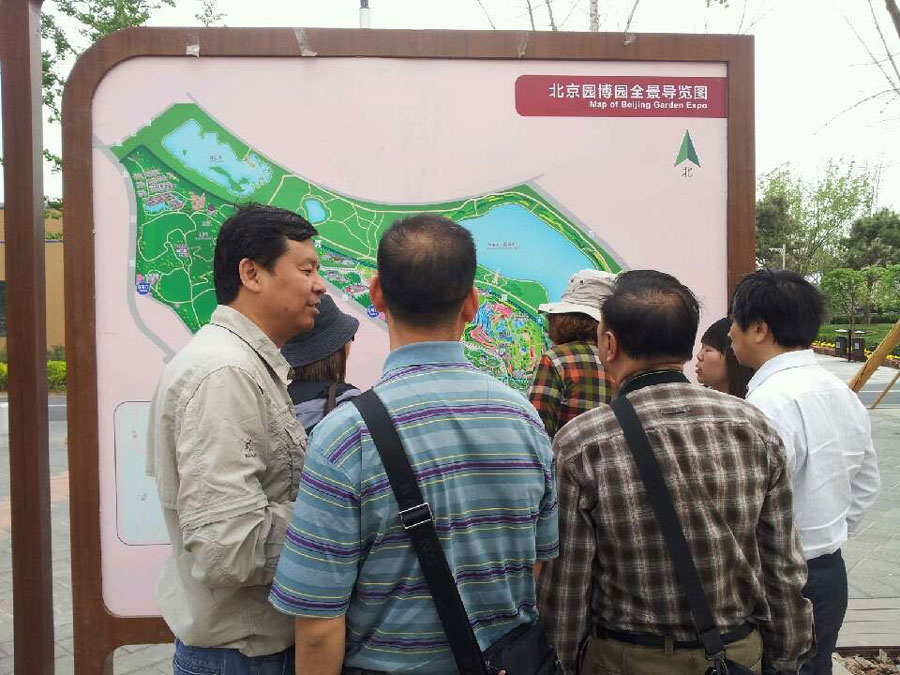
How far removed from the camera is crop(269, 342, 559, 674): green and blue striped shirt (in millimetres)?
1214

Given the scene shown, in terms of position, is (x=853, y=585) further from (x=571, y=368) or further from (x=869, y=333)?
(x=869, y=333)

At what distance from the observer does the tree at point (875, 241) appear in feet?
90.9

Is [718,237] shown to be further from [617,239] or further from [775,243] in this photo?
[775,243]

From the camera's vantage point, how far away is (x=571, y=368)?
2264mm

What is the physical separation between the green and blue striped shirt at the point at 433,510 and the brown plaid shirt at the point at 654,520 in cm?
19

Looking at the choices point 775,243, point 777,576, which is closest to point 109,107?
point 777,576

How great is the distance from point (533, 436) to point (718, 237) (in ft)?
5.21

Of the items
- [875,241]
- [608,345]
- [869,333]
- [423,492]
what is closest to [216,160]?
[608,345]

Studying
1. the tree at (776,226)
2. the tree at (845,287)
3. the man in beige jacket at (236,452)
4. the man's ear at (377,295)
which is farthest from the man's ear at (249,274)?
the tree at (776,226)

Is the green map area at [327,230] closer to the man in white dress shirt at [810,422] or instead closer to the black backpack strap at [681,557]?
the man in white dress shirt at [810,422]

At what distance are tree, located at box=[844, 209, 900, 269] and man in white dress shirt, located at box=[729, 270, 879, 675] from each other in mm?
29361

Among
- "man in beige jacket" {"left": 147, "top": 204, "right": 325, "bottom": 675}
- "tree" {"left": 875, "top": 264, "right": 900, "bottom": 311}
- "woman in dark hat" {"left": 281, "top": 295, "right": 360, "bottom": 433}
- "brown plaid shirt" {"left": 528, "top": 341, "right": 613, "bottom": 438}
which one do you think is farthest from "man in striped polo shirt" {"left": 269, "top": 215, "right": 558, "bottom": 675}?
"tree" {"left": 875, "top": 264, "right": 900, "bottom": 311}

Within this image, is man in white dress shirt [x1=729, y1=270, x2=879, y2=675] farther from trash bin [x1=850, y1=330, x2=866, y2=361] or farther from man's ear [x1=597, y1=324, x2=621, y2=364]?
trash bin [x1=850, y1=330, x2=866, y2=361]

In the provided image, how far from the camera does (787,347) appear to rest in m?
2.07
